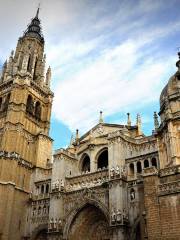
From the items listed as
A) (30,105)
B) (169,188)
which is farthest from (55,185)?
(169,188)

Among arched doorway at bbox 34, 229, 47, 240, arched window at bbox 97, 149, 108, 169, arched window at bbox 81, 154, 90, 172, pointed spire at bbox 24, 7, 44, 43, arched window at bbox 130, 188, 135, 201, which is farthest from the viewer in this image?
pointed spire at bbox 24, 7, 44, 43

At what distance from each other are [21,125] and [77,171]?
8609 mm

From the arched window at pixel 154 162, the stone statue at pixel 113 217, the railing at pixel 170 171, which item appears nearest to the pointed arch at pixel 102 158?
the arched window at pixel 154 162

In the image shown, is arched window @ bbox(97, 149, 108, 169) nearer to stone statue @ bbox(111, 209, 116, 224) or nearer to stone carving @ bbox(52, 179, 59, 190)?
stone carving @ bbox(52, 179, 59, 190)

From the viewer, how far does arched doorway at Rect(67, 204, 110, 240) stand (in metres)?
28.9

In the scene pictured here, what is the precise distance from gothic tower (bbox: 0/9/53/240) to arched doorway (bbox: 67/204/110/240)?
21.6ft

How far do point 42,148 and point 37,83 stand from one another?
32.9 feet

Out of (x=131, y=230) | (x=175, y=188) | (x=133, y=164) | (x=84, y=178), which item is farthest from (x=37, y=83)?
(x=175, y=188)

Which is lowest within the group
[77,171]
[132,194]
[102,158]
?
[132,194]

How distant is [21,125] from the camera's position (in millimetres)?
36281

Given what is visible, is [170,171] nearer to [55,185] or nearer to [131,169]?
[131,169]

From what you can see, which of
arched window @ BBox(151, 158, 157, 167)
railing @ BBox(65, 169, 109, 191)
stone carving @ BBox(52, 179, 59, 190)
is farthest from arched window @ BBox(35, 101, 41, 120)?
arched window @ BBox(151, 158, 157, 167)

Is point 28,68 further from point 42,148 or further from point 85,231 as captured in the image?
point 85,231

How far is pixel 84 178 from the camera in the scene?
3075cm
